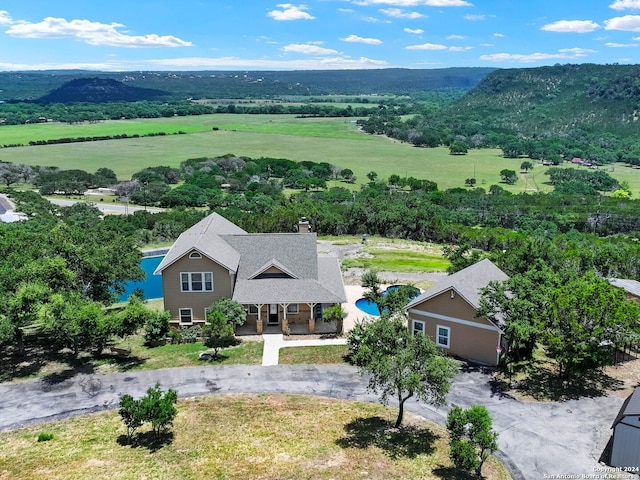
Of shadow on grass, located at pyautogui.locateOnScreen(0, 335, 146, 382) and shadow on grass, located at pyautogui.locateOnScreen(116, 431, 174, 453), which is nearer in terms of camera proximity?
shadow on grass, located at pyautogui.locateOnScreen(116, 431, 174, 453)

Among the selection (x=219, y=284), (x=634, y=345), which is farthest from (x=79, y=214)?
(x=634, y=345)

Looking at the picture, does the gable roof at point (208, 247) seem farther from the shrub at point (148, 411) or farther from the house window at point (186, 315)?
the shrub at point (148, 411)

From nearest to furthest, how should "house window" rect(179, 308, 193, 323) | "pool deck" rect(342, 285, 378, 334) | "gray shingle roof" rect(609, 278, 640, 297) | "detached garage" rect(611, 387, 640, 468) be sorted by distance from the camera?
"detached garage" rect(611, 387, 640, 468), "house window" rect(179, 308, 193, 323), "gray shingle roof" rect(609, 278, 640, 297), "pool deck" rect(342, 285, 378, 334)

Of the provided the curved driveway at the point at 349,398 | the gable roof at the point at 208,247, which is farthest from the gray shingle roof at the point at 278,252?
the curved driveway at the point at 349,398

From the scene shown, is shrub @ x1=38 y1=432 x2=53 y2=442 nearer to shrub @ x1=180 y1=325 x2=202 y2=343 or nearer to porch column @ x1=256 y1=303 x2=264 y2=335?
shrub @ x1=180 y1=325 x2=202 y2=343

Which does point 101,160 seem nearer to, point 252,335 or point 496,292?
point 252,335

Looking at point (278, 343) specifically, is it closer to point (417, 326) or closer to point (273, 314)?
point (273, 314)

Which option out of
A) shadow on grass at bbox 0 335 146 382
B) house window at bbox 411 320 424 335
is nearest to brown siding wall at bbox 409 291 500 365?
house window at bbox 411 320 424 335
